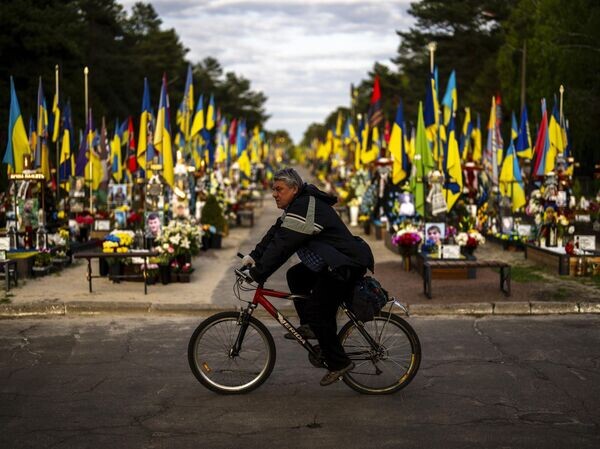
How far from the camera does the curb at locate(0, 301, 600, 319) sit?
11258 mm

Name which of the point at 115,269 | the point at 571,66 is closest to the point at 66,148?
the point at 115,269

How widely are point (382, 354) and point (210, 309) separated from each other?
4.65 metres

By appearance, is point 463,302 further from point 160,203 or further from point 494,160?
point 494,160

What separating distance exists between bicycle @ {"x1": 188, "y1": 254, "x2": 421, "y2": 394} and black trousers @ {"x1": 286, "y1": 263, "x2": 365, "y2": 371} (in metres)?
0.16

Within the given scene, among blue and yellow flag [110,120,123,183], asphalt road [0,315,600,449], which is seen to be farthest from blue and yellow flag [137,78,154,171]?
blue and yellow flag [110,120,123,183]

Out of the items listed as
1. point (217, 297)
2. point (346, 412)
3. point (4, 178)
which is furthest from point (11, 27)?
point (346, 412)

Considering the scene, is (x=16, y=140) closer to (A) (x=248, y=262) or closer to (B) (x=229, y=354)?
(B) (x=229, y=354)

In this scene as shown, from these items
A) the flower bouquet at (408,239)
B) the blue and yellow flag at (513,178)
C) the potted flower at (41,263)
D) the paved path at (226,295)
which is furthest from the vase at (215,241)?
the blue and yellow flag at (513,178)

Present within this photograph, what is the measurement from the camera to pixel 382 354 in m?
7.12

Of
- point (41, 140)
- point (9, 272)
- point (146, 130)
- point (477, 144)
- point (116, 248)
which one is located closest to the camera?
point (9, 272)

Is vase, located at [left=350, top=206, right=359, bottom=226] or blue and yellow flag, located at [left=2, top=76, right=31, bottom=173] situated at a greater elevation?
blue and yellow flag, located at [left=2, top=76, right=31, bottom=173]

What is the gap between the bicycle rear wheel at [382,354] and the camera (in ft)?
23.2

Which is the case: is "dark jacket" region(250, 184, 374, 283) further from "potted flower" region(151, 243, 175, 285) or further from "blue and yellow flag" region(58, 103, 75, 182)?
"blue and yellow flag" region(58, 103, 75, 182)

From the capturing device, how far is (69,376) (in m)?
7.81
